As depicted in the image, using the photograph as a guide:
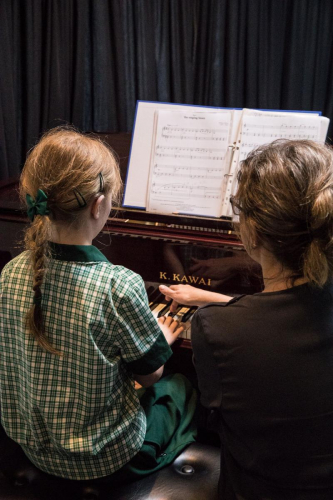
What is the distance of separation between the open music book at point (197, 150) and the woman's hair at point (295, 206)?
0.66m

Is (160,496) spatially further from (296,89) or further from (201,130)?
(296,89)

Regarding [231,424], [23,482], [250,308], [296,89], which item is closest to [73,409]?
[23,482]

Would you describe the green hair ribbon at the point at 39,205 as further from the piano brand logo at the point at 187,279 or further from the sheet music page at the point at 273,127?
the sheet music page at the point at 273,127

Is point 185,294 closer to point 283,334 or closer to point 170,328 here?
point 170,328

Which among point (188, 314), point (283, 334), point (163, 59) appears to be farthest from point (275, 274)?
point (163, 59)

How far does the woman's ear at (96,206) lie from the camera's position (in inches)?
47.0

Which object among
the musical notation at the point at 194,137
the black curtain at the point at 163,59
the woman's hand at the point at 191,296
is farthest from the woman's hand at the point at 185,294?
the black curtain at the point at 163,59

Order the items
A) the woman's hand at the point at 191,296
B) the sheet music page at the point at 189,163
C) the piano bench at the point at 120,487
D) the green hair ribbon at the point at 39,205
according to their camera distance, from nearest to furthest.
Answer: the green hair ribbon at the point at 39,205
the piano bench at the point at 120,487
the woman's hand at the point at 191,296
the sheet music page at the point at 189,163

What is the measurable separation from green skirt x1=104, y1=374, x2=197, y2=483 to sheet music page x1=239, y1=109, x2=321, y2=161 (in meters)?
0.79

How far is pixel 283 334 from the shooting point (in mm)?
960

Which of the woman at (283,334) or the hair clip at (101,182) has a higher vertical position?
the hair clip at (101,182)

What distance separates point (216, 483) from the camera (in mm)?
1286

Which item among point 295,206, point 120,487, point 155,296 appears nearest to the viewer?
point 295,206

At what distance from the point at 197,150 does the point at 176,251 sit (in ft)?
1.18
